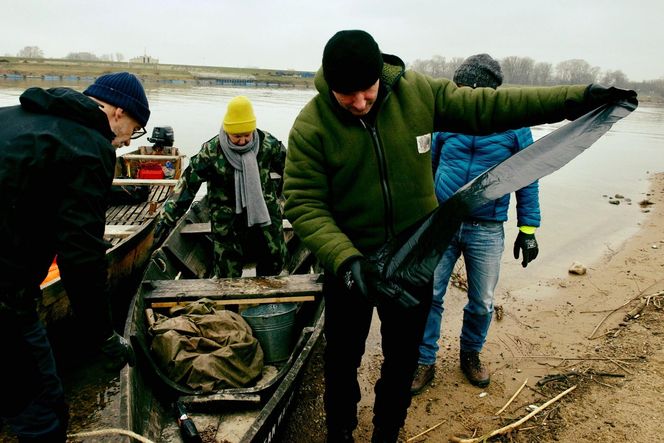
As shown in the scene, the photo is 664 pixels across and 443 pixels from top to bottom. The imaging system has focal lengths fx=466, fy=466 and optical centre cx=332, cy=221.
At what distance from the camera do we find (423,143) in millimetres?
2170

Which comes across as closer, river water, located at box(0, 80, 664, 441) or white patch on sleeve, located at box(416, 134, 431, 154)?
white patch on sleeve, located at box(416, 134, 431, 154)

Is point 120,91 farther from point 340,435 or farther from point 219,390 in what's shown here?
point 340,435

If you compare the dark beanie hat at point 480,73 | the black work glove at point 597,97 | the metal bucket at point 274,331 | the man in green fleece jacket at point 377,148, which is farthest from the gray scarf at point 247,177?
the black work glove at point 597,97

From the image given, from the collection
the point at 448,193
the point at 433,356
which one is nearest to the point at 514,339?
the point at 433,356

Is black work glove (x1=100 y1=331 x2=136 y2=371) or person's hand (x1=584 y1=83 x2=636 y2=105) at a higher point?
person's hand (x1=584 y1=83 x2=636 y2=105)

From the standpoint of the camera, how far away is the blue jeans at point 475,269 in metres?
3.23

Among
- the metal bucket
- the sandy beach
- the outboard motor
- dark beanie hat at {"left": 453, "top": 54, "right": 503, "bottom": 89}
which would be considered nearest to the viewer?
dark beanie hat at {"left": 453, "top": 54, "right": 503, "bottom": 89}

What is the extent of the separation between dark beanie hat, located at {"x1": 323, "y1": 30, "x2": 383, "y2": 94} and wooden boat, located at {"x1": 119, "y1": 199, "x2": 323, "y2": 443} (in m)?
1.77

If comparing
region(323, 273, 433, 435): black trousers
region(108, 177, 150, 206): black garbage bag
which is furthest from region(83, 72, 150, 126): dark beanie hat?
region(108, 177, 150, 206): black garbage bag

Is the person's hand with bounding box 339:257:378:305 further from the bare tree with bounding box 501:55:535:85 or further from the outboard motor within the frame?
the bare tree with bounding box 501:55:535:85

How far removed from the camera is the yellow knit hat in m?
3.99

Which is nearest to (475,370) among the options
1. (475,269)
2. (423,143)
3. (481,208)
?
(475,269)

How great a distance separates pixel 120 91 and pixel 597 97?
2162 mm

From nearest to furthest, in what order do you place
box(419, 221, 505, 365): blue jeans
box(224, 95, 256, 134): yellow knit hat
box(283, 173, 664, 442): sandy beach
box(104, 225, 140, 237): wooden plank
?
1. box(419, 221, 505, 365): blue jeans
2. box(283, 173, 664, 442): sandy beach
3. box(224, 95, 256, 134): yellow knit hat
4. box(104, 225, 140, 237): wooden plank
